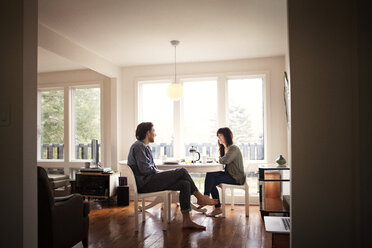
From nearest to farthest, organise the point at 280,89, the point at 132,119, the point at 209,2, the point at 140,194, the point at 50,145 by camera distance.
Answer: the point at 209,2 < the point at 140,194 < the point at 280,89 < the point at 132,119 < the point at 50,145

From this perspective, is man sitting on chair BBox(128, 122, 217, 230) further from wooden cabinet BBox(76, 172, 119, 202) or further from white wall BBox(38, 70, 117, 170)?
white wall BBox(38, 70, 117, 170)

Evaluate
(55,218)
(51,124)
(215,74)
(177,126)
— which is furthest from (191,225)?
(51,124)

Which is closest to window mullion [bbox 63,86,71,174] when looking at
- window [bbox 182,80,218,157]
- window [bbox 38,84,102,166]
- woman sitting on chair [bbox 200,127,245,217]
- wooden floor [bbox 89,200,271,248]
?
window [bbox 38,84,102,166]

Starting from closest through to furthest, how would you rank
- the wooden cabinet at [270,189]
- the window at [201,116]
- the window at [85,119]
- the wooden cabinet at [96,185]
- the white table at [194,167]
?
the wooden cabinet at [270,189]
the white table at [194,167]
the wooden cabinet at [96,185]
the window at [201,116]
the window at [85,119]

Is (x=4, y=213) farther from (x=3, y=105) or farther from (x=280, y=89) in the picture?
(x=280, y=89)

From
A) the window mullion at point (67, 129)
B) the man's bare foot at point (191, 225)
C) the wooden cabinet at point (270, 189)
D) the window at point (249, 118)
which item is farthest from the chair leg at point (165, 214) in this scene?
the window mullion at point (67, 129)

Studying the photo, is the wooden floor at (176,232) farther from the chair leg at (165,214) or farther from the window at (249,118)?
the window at (249,118)

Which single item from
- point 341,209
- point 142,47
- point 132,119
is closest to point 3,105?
point 341,209

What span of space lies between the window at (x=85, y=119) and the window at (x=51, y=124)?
0.31 m

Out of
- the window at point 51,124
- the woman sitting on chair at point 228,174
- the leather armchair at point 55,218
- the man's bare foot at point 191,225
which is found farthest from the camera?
the window at point 51,124

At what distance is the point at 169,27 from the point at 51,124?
12.3ft

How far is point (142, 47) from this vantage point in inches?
184

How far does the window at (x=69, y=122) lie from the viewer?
6.07 metres

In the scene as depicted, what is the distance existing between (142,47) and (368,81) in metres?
3.45
